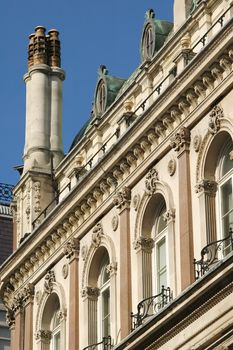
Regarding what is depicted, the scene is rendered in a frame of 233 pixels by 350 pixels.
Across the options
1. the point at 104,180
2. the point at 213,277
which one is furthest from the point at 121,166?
the point at 213,277

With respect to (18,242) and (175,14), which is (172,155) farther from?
(18,242)

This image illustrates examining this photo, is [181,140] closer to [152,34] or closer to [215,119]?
[215,119]

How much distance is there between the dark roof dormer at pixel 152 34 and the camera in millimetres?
53000

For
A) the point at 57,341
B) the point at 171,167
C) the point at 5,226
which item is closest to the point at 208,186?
the point at 171,167

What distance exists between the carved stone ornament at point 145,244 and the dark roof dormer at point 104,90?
672 cm

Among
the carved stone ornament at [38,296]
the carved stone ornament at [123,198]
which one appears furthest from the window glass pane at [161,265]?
the carved stone ornament at [38,296]

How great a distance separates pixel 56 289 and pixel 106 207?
4.23m

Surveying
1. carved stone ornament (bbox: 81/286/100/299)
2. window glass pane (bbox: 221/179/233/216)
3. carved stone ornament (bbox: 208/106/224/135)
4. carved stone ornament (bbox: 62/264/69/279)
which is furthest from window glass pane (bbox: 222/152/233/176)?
carved stone ornament (bbox: 62/264/69/279)

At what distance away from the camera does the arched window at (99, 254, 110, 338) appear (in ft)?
174

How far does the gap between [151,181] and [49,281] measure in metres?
7.70

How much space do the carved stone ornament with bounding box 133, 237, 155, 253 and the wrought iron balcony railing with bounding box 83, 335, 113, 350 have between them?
302 cm

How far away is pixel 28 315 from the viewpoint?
5797cm

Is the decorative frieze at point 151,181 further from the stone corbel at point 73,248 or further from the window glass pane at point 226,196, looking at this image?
the stone corbel at point 73,248

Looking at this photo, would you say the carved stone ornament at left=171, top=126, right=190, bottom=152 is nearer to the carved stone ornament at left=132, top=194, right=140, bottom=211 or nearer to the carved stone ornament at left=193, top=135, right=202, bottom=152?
the carved stone ornament at left=193, top=135, right=202, bottom=152
